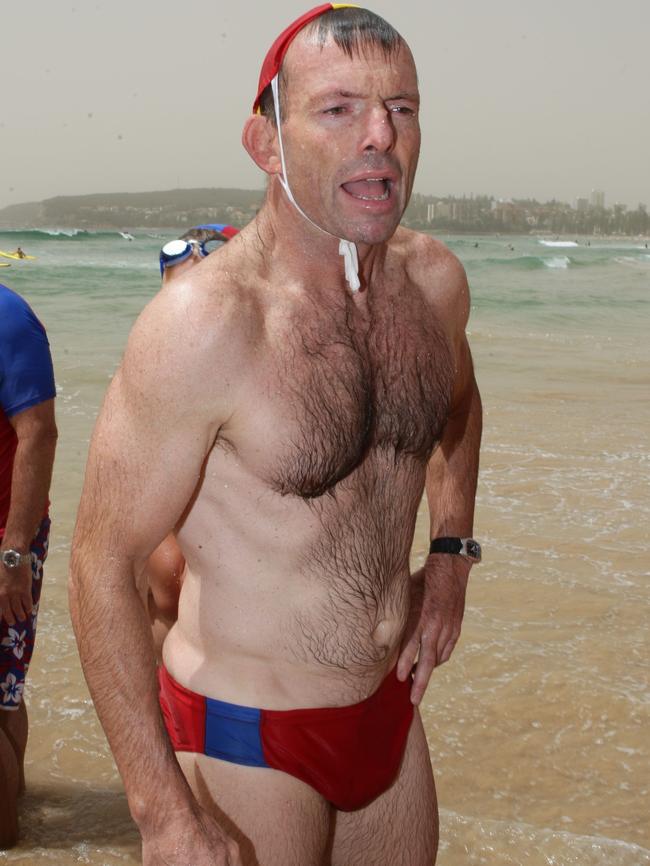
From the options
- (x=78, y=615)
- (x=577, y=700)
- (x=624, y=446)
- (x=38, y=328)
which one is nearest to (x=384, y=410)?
(x=78, y=615)

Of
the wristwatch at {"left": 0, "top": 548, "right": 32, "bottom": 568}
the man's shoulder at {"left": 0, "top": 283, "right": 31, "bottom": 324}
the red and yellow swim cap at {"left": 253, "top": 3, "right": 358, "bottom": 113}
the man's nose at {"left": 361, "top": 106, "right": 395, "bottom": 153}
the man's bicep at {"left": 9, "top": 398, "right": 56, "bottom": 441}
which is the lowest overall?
the wristwatch at {"left": 0, "top": 548, "right": 32, "bottom": 568}

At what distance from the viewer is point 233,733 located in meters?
2.13

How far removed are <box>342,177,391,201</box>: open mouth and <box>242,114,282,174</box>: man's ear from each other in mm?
165

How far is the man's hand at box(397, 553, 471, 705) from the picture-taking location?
2.42 m

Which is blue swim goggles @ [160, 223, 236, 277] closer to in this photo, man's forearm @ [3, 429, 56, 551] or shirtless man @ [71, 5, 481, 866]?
man's forearm @ [3, 429, 56, 551]

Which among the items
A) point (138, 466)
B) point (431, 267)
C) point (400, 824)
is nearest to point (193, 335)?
point (138, 466)

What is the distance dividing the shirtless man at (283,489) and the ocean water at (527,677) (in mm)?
1520

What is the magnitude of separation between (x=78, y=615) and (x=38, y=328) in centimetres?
174

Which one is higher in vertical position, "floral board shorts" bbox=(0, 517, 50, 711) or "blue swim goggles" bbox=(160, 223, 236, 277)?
"blue swim goggles" bbox=(160, 223, 236, 277)

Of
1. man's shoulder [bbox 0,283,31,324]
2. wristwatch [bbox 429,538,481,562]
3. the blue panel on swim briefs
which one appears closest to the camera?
the blue panel on swim briefs

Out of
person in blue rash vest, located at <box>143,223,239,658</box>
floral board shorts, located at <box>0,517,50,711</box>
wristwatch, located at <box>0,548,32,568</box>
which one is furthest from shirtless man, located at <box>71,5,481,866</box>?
floral board shorts, located at <box>0,517,50,711</box>

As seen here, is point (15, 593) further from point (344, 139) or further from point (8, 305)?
point (344, 139)

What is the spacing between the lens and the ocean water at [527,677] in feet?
11.8

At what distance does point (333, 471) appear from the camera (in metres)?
2.06
